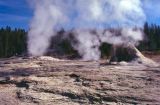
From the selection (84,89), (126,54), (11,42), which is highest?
(11,42)

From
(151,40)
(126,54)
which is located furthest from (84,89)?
(151,40)

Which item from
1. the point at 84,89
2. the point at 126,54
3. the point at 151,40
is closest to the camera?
the point at 84,89

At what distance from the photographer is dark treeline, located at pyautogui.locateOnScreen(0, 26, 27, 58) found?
86.5m

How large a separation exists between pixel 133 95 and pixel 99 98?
92 cm

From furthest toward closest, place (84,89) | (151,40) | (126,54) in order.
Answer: (151,40) < (126,54) < (84,89)

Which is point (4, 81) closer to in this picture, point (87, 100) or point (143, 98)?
point (87, 100)

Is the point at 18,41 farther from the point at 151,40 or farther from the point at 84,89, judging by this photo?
the point at 84,89

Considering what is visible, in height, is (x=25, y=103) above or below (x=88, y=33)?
below

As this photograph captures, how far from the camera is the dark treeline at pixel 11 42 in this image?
86.5 m

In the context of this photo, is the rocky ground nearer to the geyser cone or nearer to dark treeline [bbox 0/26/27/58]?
the geyser cone

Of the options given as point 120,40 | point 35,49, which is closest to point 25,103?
point 120,40

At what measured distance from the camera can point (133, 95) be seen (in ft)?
34.9

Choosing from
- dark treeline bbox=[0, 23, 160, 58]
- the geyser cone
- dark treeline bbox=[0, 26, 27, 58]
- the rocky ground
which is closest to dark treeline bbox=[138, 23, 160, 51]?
dark treeline bbox=[0, 23, 160, 58]

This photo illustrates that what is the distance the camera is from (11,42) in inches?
3570
